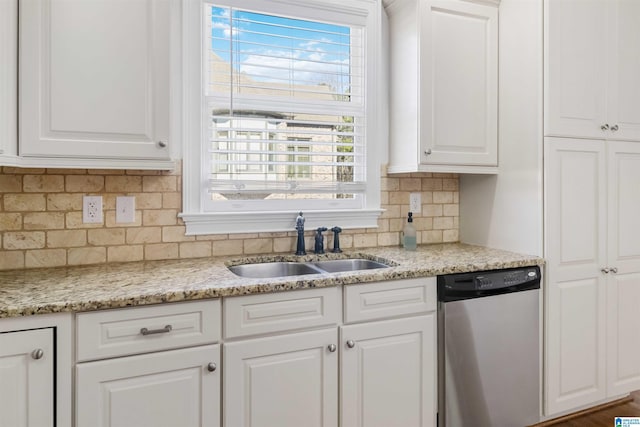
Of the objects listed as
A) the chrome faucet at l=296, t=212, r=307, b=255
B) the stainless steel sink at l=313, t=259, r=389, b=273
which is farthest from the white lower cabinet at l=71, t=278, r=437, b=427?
the chrome faucet at l=296, t=212, r=307, b=255

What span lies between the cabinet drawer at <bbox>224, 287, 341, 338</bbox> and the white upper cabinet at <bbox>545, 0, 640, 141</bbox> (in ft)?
4.75

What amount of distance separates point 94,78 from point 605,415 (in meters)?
3.03

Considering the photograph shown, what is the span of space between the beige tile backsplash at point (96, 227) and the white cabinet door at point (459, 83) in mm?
869

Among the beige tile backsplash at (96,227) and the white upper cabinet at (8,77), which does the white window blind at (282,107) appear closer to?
the beige tile backsplash at (96,227)

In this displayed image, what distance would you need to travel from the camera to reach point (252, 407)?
1621mm

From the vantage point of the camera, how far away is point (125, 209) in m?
2.03

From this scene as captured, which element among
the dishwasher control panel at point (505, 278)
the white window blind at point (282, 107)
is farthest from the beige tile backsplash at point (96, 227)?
the dishwasher control panel at point (505, 278)

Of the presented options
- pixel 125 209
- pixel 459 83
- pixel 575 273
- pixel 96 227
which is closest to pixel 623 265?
pixel 575 273

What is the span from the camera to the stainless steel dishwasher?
1.96 meters

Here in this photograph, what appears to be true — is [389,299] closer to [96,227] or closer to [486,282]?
[486,282]

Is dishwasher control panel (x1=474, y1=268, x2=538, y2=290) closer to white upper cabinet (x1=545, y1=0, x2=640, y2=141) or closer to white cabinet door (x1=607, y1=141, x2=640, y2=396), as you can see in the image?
white cabinet door (x1=607, y1=141, x2=640, y2=396)

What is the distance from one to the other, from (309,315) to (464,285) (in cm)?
76

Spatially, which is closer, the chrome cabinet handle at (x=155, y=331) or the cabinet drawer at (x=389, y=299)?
the chrome cabinet handle at (x=155, y=331)

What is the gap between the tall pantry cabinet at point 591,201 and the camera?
219 cm
